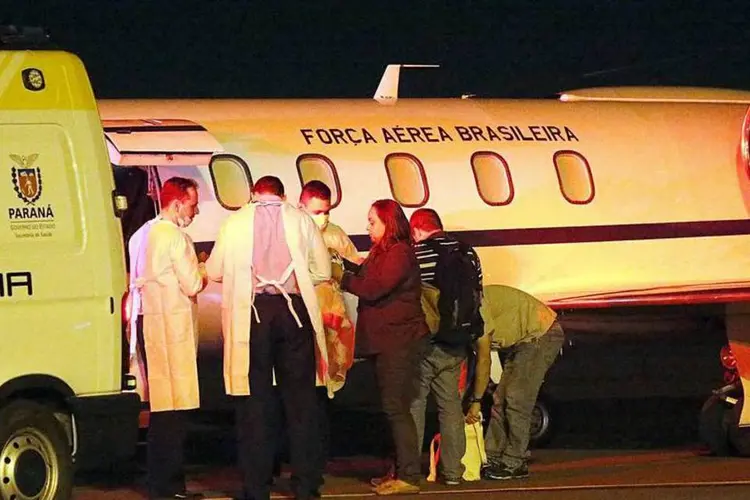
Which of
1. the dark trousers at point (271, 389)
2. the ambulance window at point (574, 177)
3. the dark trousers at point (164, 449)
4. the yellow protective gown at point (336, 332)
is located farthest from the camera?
the ambulance window at point (574, 177)

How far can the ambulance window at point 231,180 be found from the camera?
Answer: 13673 mm

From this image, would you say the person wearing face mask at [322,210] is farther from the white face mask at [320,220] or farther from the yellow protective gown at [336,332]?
the yellow protective gown at [336,332]

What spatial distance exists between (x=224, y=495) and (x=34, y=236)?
7.98 feet

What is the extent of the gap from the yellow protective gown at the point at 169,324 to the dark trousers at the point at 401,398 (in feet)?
4.00

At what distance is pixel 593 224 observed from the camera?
1540cm

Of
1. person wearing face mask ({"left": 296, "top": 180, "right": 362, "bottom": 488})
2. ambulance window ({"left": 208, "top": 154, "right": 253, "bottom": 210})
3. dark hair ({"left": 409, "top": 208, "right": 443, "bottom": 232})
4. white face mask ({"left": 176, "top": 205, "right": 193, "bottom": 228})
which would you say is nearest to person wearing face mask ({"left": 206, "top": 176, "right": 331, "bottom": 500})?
white face mask ({"left": 176, "top": 205, "right": 193, "bottom": 228})

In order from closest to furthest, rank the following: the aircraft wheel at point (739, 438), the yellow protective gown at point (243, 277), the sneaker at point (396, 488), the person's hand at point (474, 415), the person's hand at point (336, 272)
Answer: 1. the yellow protective gown at point (243, 277)
2. the sneaker at point (396, 488)
3. the person's hand at point (336, 272)
4. the person's hand at point (474, 415)
5. the aircraft wheel at point (739, 438)

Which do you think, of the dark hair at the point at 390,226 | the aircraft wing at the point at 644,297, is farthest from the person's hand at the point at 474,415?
the aircraft wing at the point at 644,297

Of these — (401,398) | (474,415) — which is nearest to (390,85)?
(474,415)

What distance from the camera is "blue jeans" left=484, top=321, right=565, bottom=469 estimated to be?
12078mm

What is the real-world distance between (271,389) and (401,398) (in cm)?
101

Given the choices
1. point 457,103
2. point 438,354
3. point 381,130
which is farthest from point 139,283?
point 457,103

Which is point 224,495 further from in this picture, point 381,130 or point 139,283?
point 381,130

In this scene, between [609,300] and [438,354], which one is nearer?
[438,354]
